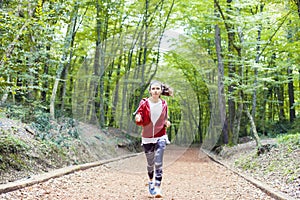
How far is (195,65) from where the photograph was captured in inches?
594

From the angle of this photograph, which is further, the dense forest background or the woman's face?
the dense forest background

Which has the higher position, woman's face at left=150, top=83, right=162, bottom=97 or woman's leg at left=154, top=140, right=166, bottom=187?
woman's face at left=150, top=83, right=162, bottom=97

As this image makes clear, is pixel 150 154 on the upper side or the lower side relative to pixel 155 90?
lower

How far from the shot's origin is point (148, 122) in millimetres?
4414

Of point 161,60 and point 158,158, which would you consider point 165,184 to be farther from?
point 161,60

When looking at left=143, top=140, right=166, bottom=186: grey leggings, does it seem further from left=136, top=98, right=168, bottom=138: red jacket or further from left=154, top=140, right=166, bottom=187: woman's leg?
left=136, top=98, right=168, bottom=138: red jacket

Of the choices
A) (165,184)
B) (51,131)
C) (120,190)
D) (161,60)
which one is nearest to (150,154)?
(120,190)

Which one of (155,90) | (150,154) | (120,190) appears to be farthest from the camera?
(120,190)

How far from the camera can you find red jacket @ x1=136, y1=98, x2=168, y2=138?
4.39 metres

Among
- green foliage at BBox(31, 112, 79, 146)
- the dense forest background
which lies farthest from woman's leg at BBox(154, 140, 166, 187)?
the dense forest background

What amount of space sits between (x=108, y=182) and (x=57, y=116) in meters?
6.20

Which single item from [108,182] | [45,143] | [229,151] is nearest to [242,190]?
[108,182]

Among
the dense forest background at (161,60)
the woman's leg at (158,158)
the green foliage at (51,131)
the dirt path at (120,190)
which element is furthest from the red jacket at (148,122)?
the dense forest background at (161,60)

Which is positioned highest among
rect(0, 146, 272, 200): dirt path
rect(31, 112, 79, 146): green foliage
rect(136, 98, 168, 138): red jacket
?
rect(136, 98, 168, 138): red jacket
